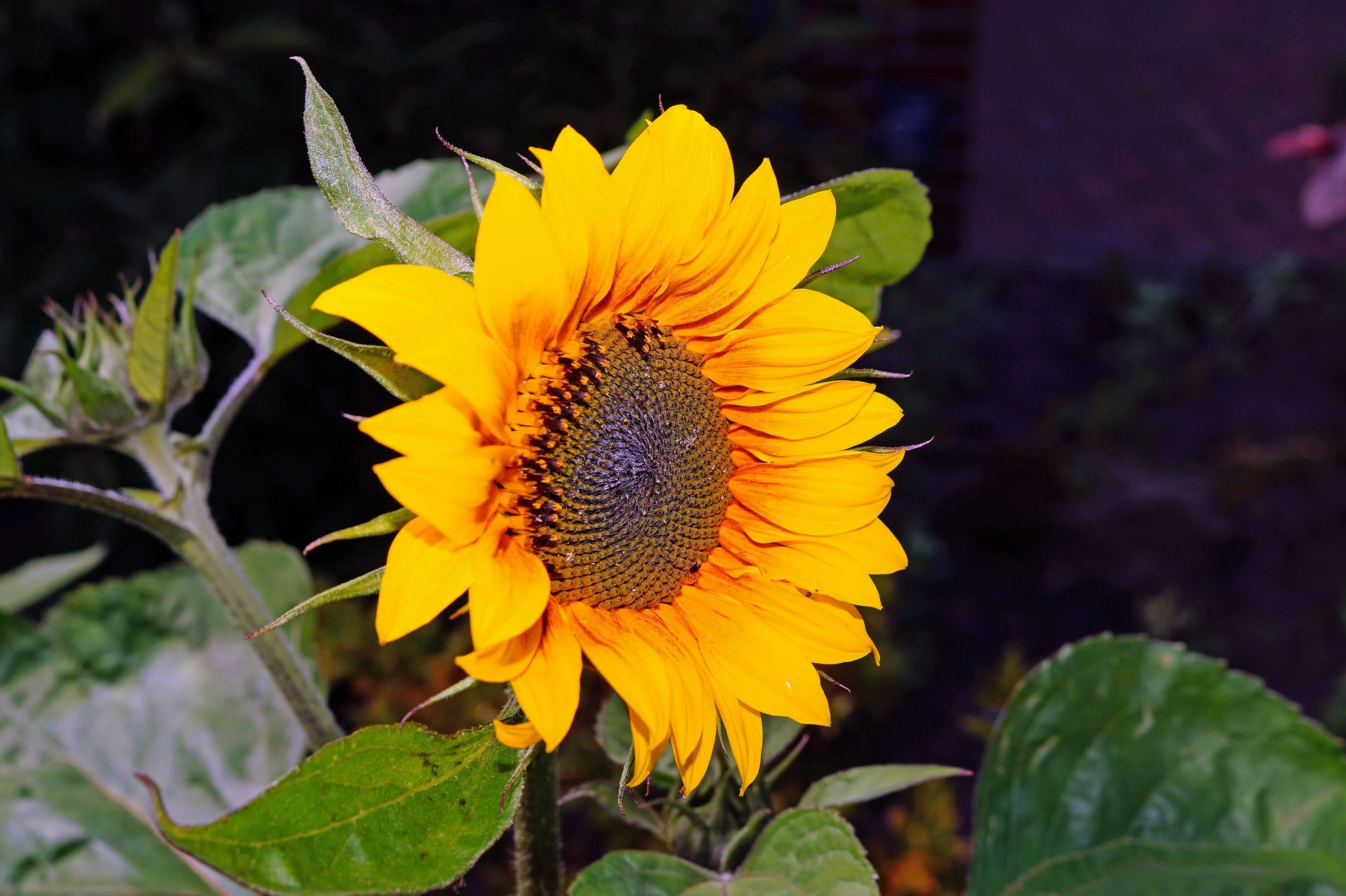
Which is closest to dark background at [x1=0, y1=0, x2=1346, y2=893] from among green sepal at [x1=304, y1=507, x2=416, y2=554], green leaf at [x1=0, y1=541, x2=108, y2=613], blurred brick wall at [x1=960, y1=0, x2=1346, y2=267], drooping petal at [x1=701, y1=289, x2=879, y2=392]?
blurred brick wall at [x1=960, y1=0, x2=1346, y2=267]

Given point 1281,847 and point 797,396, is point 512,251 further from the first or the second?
point 1281,847

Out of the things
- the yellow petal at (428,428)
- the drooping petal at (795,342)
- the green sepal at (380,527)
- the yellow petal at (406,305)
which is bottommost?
the green sepal at (380,527)

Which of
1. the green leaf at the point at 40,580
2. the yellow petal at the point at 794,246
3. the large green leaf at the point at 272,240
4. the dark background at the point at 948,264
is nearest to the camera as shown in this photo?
the yellow petal at the point at 794,246

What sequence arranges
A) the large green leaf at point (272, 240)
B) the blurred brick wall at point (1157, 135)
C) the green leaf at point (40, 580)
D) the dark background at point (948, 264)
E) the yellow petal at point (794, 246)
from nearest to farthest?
the yellow petal at point (794, 246) → the large green leaf at point (272, 240) → the green leaf at point (40, 580) → the dark background at point (948, 264) → the blurred brick wall at point (1157, 135)

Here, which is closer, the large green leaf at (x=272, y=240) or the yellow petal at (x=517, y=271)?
the yellow petal at (x=517, y=271)

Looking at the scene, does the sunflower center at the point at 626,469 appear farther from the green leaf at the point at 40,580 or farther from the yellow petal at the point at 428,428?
the green leaf at the point at 40,580

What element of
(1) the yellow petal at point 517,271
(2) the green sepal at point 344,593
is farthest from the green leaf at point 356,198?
(2) the green sepal at point 344,593

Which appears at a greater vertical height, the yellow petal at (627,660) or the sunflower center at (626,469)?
the sunflower center at (626,469)
